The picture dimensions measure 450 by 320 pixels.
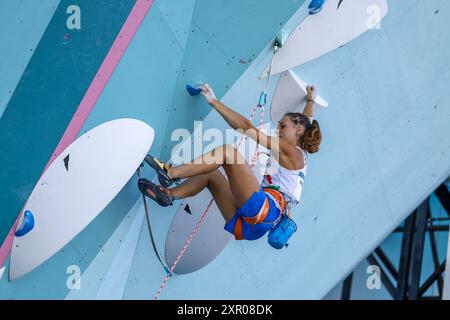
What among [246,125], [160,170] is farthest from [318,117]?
[160,170]

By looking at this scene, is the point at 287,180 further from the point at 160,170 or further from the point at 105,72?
the point at 105,72

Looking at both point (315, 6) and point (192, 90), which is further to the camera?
point (315, 6)

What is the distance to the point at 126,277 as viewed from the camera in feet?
13.2

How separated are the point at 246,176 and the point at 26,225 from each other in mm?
922

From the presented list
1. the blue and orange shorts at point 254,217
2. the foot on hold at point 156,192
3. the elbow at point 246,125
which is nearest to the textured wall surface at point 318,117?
the foot on hold at point 156,192

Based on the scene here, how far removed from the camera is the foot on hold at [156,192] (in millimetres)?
3611

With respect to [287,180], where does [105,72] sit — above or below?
above

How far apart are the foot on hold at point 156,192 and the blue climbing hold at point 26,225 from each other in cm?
47

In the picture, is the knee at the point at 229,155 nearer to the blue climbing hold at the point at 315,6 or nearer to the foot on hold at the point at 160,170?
the foot on hold at the point at 160,170

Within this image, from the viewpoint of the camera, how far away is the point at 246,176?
3.62 m

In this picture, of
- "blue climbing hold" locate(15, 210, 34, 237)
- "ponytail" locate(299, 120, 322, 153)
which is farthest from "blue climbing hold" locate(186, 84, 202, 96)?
"blue climbing hold" locate(15, 210, 34, 237)

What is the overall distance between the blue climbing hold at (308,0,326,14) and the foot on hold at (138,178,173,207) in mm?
1128
